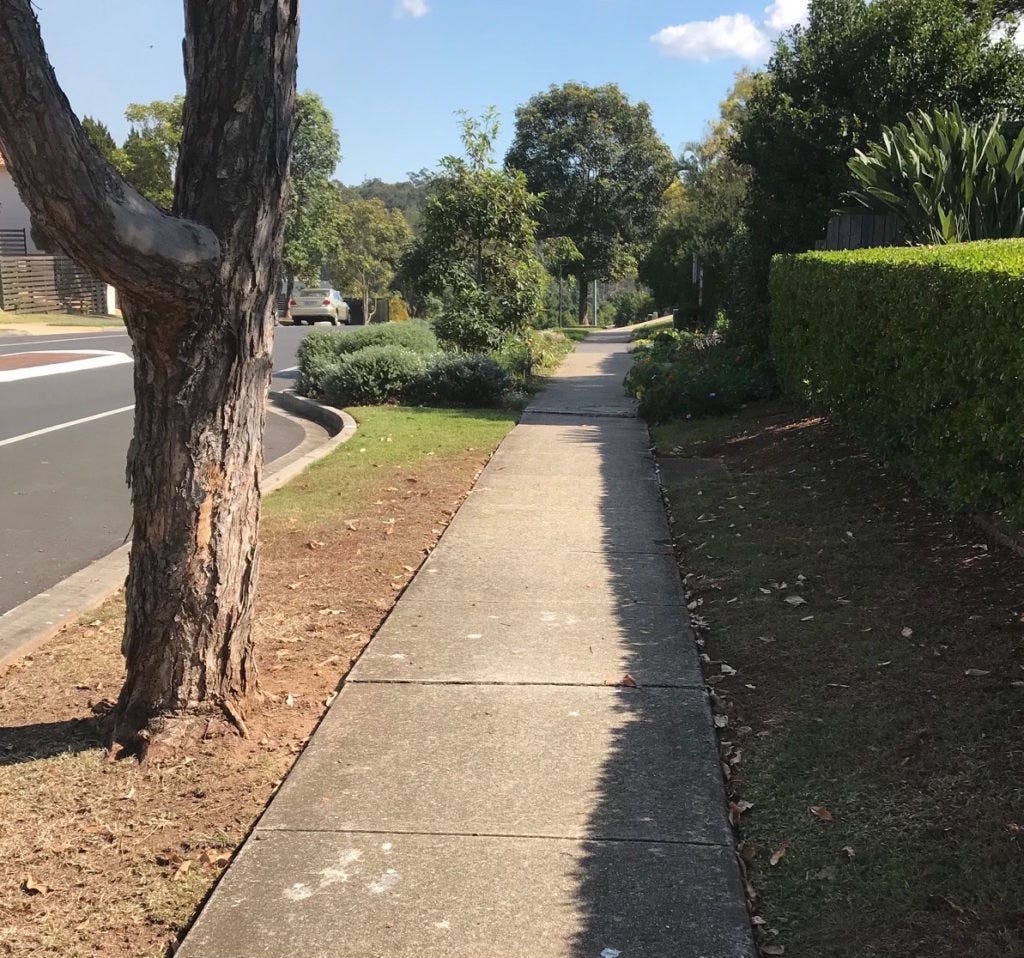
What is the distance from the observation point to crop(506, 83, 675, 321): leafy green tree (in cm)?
4884

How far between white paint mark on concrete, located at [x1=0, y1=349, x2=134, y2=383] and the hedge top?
44.5ft

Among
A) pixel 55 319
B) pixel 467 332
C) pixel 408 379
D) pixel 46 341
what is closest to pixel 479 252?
pixel 467 332

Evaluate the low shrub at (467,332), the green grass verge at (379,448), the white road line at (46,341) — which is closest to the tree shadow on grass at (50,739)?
the green grass verge at (379,448)

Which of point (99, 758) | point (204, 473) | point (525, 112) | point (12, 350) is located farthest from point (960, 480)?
point (525, 112)

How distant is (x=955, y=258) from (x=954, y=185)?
409cm

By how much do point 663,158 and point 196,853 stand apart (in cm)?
5033

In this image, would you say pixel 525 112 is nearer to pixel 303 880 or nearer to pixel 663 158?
pixel 663 158

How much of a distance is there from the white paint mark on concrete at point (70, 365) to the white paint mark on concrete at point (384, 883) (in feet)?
52.0

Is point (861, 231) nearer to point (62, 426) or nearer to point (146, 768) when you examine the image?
point (62, 426)

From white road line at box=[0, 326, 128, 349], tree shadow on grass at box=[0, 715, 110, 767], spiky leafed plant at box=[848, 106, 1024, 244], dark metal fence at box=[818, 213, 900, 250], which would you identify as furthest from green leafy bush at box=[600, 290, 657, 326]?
tree shadow on grass at box=[0, 715, 110, 767]

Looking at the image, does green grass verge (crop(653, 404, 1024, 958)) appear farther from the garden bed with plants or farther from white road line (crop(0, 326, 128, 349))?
white road line (crop(0, 326, 128, 349))

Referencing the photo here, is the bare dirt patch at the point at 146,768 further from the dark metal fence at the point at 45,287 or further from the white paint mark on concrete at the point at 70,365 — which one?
the dark metal fence at the point at 45,287

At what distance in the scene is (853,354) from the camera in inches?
325

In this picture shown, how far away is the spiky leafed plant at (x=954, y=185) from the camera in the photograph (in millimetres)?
9812
